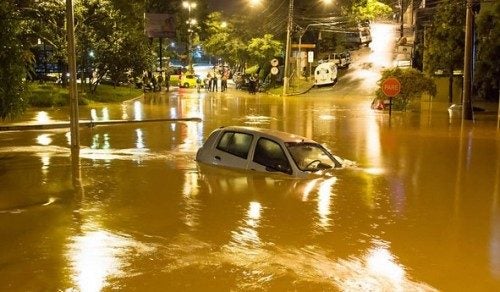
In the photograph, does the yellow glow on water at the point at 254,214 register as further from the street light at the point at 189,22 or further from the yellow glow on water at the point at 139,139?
the street light at the point at 189,22

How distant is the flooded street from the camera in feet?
21.6

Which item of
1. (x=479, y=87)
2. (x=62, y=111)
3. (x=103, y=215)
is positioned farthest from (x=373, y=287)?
(x=479, y=87)

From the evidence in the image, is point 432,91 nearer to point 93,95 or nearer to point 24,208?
point 93,95

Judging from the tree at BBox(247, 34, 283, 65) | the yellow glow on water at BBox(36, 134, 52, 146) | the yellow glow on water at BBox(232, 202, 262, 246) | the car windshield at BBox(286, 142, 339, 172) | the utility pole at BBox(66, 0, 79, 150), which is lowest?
the yellow glow on water at BBox(232, 202, 262, 246)

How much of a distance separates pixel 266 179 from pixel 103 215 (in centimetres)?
379

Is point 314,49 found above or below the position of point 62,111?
above

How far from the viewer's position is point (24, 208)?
9945 millimetres

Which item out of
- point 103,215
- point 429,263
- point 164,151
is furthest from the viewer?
point 164,151

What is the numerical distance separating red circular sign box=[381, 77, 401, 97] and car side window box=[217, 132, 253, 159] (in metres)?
16.8

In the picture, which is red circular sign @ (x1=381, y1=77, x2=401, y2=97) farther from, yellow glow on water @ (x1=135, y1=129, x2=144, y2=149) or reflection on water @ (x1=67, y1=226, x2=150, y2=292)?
reflection on water @ (x1=67, y1=226, x2=150, y2=292)

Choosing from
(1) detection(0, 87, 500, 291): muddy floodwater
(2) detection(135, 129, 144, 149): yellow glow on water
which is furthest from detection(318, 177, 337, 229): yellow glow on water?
(2) detection(135, 129, 144, 149): yellow glow on water

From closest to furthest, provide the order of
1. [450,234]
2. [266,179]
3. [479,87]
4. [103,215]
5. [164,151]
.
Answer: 1. [450,234]
2. [103,215]
3. [266,179]
4. [164,151]
5. [479,87]

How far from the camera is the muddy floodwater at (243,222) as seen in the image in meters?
6.59

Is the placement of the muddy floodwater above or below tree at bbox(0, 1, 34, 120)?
below
